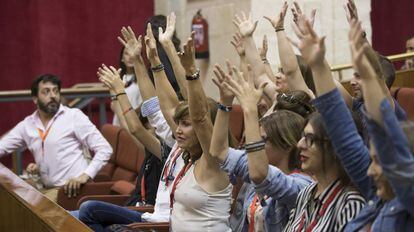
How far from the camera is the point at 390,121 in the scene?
2146 millimetres

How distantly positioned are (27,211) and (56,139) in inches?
80.4

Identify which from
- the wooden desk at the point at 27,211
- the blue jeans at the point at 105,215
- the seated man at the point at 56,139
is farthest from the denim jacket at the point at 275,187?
the seated man at the point at 56,139

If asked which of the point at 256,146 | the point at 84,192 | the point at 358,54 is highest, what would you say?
the point at 358,54

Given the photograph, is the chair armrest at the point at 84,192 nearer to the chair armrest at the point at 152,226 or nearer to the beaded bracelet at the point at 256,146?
the chair armrest at the point at 152,226

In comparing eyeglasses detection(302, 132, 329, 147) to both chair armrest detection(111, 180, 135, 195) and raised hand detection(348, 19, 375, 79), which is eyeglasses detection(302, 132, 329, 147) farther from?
chair armrest detection(111, 180, 135, 195)

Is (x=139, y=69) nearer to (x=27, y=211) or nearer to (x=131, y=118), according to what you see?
(x=131, y=118)

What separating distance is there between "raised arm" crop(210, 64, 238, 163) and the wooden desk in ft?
1.70

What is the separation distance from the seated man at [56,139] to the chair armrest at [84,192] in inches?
10.3

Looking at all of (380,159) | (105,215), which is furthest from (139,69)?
(380,159)

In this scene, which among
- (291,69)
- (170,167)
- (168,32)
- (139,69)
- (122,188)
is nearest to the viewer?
(291,69)

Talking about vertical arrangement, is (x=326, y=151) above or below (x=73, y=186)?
above

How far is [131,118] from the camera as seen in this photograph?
4.29 meters

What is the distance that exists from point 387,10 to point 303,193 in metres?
6.88

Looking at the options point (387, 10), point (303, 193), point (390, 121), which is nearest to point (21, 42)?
point (387, 10)
